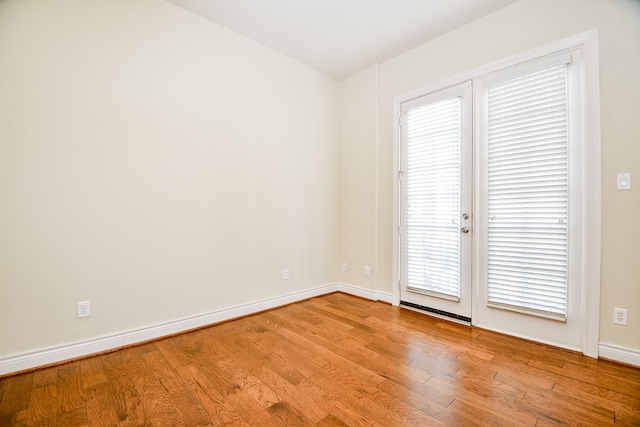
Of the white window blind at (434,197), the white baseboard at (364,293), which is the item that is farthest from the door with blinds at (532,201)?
the white baseboard at (364,293)

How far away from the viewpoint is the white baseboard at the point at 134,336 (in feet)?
6.29

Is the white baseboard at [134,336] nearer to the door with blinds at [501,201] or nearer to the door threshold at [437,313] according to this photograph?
the door threshold at [437,313]

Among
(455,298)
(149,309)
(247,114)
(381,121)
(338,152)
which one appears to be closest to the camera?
(149,309)

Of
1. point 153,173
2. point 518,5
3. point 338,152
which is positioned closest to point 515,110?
point 518,5

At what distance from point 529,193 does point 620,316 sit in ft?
3.46

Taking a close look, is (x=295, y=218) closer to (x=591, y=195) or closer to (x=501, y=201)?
(x=501, y=201)

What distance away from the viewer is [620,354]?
6.61 ft

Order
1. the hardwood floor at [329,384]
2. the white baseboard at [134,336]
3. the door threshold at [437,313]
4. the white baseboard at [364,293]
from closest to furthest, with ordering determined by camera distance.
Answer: the hardwood floor at [329,384] < the white baseboard at [134,336] < the door threshold at [437,313] < the white baseboard at [364,293]

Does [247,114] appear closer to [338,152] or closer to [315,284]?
[338,152]

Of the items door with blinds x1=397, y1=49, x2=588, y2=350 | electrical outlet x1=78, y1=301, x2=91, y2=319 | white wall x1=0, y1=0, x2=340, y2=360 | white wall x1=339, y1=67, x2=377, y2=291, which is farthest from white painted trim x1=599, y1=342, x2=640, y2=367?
electrical outlet x1=78, y1=301, x2=91, y2=319

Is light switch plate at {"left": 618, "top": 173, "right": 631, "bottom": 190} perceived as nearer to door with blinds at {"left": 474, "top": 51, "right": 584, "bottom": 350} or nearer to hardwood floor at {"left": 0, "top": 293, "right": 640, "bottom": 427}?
door with blinds at {"left": 474, "top": 51, "right": 584, "bottom": 350}

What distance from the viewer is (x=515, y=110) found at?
8.18 ft

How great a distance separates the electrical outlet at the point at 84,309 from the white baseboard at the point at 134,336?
0.20m

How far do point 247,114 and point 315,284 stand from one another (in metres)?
2.26
